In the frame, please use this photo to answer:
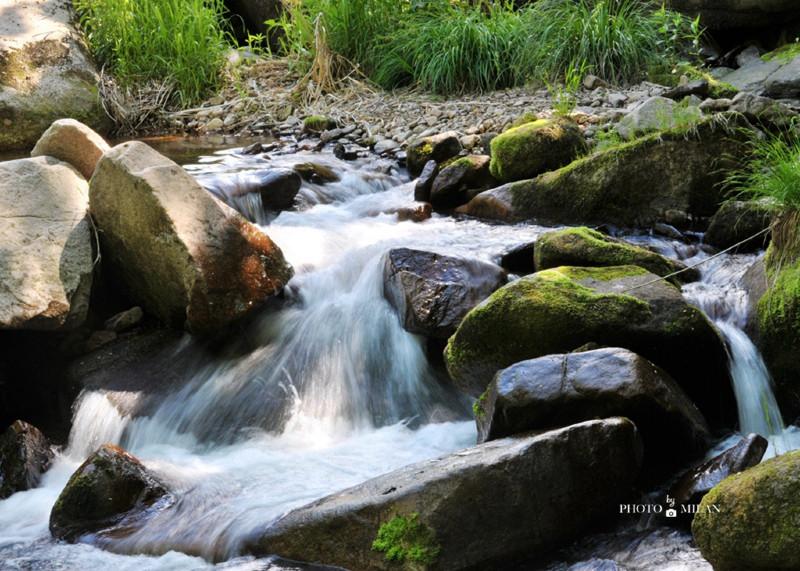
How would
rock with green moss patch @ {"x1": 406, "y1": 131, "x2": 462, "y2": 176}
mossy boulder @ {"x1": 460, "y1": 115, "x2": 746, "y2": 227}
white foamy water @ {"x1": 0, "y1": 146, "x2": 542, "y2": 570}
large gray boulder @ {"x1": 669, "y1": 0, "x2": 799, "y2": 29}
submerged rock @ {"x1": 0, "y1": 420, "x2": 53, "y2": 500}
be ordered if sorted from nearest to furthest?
white foamy water @ {"x1": 0, "y1": 146, "x2": 542, "y2": 570} → submerged rock @ {"x1": 0, "y1": 420, "x2": 53, "y2": 500} → mossy boulder @ {"x1": 460, "y1": 115, "x2": 746, "y2": 227} → rock with green moss patch @ {"x1": 406, "y1": 131, "x2": 462, "y2": 176} → large gray boulder @ {"x1": 669, "y1": 0, "x2": 799, "y2": 29}

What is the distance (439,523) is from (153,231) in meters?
2.44

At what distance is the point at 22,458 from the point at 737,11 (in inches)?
332

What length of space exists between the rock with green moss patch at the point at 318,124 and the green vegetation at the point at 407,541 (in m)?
6.58

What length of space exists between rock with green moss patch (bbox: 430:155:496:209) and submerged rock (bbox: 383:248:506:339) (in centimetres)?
191

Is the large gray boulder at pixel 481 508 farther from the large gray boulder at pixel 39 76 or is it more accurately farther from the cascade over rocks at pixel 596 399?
the large gray boulder at pixel 39 76

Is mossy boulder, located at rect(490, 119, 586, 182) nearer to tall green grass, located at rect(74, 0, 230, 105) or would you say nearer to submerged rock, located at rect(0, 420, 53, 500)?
submerged rock, located at rect(0, 420, 53, 500)

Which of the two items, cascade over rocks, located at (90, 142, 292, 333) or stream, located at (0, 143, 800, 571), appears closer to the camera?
stream, located at (0, 143, 800, 571)

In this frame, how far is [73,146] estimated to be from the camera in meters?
5.23

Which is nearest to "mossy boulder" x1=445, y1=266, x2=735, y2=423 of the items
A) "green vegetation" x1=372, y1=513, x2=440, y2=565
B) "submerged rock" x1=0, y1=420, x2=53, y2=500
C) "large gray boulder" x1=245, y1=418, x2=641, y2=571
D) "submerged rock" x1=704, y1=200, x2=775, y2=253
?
"large gray boulder" x1=245, y1=418, x2=641, y2=571

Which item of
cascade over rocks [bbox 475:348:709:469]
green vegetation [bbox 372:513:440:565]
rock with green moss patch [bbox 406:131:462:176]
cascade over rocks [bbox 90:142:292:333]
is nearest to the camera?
green vegetation [bbox 372:513:440:565]

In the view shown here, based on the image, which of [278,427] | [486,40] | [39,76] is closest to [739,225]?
[278,427]

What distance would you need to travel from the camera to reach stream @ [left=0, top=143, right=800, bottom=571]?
3260mm

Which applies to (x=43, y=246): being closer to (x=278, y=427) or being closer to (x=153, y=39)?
(x=278, y=427)

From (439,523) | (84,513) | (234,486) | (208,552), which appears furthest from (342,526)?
(84,513)
